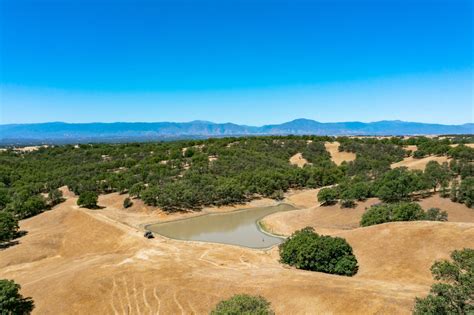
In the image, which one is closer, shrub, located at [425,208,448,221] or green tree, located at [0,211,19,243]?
shrub, located at [425,208,448,221]

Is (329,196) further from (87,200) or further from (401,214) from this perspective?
(87,200)

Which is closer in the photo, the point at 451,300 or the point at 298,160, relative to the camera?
the point at 451,300

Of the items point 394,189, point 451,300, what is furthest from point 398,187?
point 451,300

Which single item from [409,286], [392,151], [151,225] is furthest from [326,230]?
[392,151]

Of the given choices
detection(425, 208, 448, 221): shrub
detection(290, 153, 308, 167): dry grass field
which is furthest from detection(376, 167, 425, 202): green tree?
detection(290, 153, 308, 167): dry grass field

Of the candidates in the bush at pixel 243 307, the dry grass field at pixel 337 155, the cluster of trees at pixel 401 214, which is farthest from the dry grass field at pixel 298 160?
the bush at pixel 243 307

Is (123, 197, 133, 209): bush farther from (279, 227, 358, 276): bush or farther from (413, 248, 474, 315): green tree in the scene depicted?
(413, 248, 474, 315): green tree
